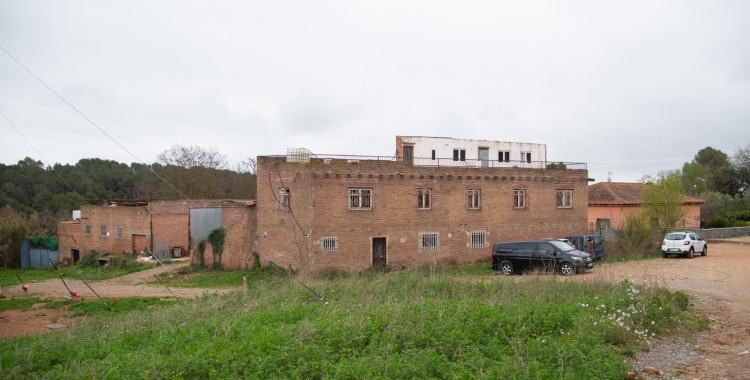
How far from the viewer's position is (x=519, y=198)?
29859mm

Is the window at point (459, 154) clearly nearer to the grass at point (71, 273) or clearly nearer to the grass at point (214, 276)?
the grass at point (214, 276)

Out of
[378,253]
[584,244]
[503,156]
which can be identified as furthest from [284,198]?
[584,244]

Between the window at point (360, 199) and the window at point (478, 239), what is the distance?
6.57 meters

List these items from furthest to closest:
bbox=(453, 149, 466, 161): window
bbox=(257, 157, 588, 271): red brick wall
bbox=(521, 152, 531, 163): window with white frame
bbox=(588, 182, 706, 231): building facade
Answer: bbox=(588, 182, 706, 231): building facade, bbox=(521, 152, 531, 163): window with white frame, bbox=(453, 149, 466, 161): window, bbox=(257, 157, 588, 271): red brick wall

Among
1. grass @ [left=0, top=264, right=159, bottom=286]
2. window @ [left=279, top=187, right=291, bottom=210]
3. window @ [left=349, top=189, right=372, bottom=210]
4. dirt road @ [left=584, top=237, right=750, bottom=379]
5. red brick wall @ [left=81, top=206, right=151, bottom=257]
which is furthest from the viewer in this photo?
red brick wall @ [left=81, top=206, right=151, bottom=257]

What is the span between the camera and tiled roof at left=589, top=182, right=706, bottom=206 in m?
42.5

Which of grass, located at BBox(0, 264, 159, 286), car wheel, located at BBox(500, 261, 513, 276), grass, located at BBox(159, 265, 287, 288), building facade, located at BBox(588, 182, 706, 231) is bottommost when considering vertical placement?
grass, located at BBox(0, 264, 159, 286)

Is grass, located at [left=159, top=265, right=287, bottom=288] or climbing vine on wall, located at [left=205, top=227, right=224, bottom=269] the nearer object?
grass, located at [left=159, top=265, right=287, bottom=288]

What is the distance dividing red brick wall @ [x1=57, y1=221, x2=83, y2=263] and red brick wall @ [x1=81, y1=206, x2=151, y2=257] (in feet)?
2.74

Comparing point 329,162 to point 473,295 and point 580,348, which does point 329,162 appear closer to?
point 473,295

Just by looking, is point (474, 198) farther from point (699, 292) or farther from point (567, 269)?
point (699, 292)

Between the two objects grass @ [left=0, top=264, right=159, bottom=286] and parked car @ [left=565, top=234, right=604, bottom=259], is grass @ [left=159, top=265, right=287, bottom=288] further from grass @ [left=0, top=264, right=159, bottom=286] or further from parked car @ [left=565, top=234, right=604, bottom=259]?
parked car @ [left=565, top=234, right=604, bottom=259]

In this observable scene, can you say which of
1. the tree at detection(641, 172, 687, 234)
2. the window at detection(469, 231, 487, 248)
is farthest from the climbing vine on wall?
the tree at detection(641, 172, 687, 234)

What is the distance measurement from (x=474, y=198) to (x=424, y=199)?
330 cm
